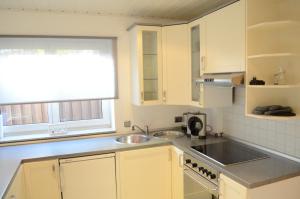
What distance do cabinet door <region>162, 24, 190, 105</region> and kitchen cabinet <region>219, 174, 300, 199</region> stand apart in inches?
42.7

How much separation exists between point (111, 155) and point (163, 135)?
797mm

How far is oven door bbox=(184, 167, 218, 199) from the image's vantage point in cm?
188

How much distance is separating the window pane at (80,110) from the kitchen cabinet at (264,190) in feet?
5.73

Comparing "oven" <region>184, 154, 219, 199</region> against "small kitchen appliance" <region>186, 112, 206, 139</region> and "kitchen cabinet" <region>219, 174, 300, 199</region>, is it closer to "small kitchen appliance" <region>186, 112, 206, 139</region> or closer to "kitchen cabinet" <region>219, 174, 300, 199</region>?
"kitchen cabinet" <region>219, 174, 300, 199</region>

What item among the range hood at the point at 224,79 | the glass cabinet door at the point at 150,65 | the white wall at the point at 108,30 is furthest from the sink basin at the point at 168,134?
the range hood at the point at 224,79

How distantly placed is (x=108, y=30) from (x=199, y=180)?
1837 millimetres

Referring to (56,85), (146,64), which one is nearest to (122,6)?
(146,64)

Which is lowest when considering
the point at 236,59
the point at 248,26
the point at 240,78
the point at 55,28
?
the point at 240,78

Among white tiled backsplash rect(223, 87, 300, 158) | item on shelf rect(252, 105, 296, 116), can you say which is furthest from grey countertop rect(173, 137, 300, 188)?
item on shelf rect(252, 105, 296, 116)

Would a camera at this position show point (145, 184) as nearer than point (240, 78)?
No

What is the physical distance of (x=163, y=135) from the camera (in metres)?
2.85

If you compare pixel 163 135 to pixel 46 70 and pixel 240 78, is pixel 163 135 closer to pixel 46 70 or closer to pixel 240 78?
pixel 240 78

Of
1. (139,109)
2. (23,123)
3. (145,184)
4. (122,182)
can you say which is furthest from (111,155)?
(23,123)

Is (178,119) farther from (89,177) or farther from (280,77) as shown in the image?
(280,77)
